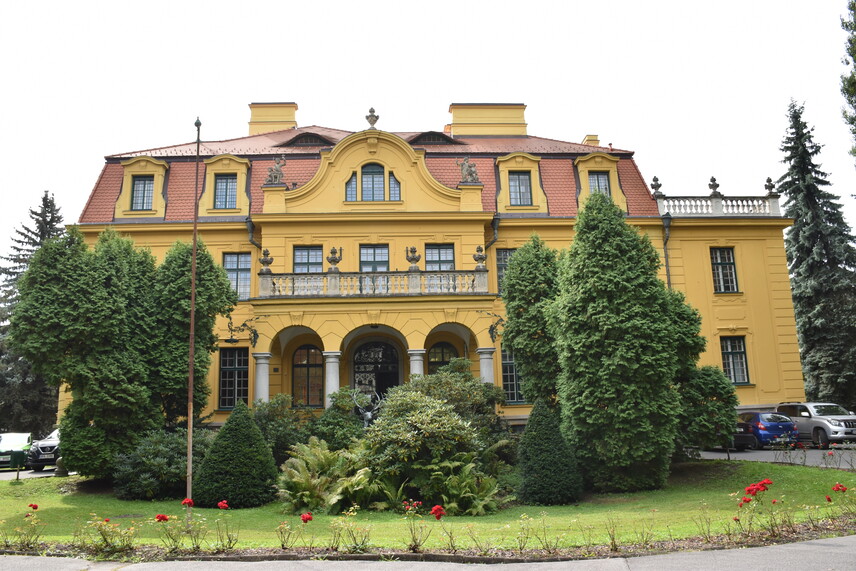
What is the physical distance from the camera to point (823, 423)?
74.1 feet

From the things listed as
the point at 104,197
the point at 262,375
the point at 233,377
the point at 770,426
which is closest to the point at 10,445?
the point at 233,377

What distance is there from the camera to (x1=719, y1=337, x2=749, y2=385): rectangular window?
86.0ft

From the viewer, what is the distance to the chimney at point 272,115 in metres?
33.2

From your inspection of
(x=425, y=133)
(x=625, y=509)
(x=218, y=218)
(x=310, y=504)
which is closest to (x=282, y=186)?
(x=218, y=218)

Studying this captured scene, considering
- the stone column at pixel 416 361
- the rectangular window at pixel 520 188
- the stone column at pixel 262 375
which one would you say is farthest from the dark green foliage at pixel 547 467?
the rectangular window at pixel 520 188

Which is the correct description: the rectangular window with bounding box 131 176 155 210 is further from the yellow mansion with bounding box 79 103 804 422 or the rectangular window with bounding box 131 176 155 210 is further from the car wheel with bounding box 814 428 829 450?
the car wheel with bounding box 814 428 829 450

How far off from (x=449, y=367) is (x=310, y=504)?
7.50 meters

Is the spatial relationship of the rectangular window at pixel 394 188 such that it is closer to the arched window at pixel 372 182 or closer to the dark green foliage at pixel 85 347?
the arched window at pixel 372 182

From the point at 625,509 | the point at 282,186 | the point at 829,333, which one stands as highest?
the point at 282,186

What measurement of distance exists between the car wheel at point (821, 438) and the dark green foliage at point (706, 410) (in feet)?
26.4

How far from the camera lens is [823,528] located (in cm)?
910

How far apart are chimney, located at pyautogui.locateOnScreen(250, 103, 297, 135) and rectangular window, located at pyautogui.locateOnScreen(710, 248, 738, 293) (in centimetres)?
2057

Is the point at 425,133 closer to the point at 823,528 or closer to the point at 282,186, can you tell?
the point at 282,186

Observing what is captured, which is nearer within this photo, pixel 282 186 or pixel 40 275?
pixel 40 275
